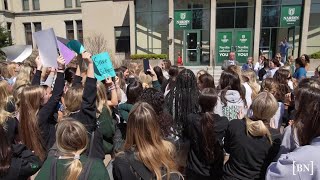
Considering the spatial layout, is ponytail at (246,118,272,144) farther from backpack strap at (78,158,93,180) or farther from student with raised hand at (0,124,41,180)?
student with raised hand at (0,124,41,180)

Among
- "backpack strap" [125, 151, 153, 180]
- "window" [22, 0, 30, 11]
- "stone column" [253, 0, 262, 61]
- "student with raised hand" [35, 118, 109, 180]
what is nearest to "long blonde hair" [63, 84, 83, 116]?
"student with raised hand" [35, 118, 109, 180]

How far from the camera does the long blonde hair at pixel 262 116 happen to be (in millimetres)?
2838

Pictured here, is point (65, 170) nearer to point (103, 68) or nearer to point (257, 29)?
point (103, 68)

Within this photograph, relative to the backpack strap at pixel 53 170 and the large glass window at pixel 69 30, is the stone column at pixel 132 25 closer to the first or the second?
the large glass window at pixel 69 30

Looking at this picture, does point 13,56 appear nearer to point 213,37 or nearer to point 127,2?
point 213,37

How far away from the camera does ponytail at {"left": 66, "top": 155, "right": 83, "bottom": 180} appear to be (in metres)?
2.02

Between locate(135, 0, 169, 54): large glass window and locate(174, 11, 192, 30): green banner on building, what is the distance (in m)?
1.70

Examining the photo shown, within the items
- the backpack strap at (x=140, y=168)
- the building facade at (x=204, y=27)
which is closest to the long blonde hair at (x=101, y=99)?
the backpack strap at (x=140, y=168)

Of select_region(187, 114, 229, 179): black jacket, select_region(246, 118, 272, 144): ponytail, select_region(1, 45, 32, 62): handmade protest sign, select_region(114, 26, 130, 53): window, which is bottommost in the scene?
select_region(187, 114, 229, 179): black jacket

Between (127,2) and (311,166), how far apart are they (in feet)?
84.0

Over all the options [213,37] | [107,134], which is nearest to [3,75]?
[107,134]

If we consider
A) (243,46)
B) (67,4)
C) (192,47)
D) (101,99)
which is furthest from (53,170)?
(67,4)

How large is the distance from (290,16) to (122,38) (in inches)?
590

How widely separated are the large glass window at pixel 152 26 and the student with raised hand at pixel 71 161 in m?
22.6
